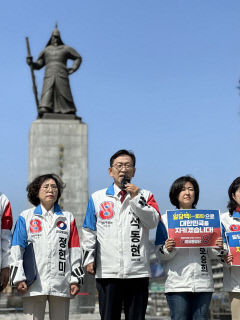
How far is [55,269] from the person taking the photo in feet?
13.5

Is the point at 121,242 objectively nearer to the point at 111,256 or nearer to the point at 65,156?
the point at 111,256

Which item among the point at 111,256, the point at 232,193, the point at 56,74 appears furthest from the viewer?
the point at 56,74

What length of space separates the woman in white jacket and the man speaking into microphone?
11.4 inches

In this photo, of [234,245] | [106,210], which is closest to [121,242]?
[106,210]

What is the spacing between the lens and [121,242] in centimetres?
404

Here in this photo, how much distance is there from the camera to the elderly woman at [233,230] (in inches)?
172

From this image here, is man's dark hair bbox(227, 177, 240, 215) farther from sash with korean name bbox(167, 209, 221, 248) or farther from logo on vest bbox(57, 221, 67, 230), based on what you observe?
logo on vest bbox(57, 221, 67, 230)

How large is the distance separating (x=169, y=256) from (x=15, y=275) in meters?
1.25

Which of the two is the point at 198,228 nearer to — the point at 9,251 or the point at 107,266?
the point at 107,266

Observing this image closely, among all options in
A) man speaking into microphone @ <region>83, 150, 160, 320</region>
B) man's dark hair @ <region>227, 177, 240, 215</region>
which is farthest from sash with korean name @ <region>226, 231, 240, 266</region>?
man speaking into microphone @ <region>83, 150, 160, 320</region>

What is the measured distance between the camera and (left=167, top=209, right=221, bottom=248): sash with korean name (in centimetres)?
432

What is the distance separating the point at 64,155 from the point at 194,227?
9.82m

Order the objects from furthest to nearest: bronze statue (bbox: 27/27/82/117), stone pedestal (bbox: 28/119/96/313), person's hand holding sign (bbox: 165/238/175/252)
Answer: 1. bronze statue (bbox: 27/27/82/117)
2. stone pedestal (bbox: 28/119/96/313)
3. person's hand holding sign (bbox: 165/238/175/252)

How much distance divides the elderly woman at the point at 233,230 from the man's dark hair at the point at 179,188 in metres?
0.33
